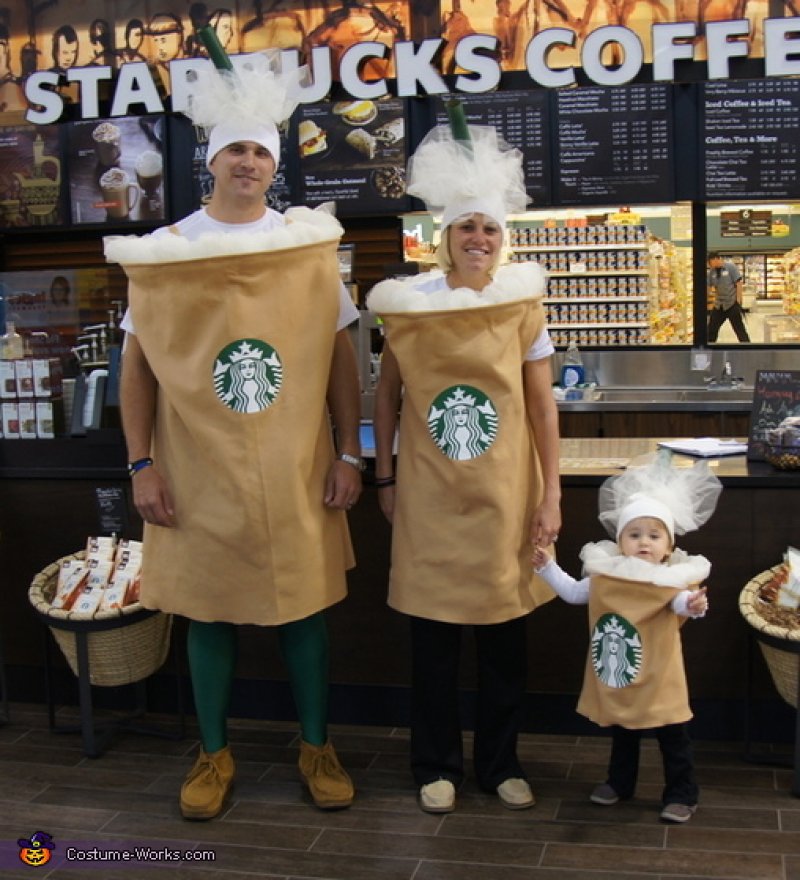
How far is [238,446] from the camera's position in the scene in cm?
299

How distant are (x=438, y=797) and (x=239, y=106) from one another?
1.80 metres

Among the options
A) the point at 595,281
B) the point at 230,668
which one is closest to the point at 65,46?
the point at 595,281

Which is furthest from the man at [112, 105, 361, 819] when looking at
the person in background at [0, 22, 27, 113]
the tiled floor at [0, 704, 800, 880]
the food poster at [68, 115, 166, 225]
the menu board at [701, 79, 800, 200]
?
the person in background at [0, 22, 27, 113]

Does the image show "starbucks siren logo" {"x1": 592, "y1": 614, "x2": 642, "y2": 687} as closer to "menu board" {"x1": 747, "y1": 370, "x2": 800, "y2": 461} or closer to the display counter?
the display counter

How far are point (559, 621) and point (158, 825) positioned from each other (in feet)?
4.22

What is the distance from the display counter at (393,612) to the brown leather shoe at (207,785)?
2.09 ft

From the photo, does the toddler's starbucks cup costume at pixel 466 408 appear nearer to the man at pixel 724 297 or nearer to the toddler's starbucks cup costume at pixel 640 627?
the toddler's starbucks cup costume at pixel 640 627

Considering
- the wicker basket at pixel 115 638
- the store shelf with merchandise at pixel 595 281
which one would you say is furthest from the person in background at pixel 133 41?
the wicker basket at pixel 115 638

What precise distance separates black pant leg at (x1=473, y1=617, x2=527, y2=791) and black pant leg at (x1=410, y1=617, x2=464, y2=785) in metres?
0.06

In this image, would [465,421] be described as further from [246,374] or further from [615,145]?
[615,145]

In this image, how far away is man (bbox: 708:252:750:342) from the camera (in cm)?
725

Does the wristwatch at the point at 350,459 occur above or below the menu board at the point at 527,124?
below

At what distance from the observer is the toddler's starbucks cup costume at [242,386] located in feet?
9.67

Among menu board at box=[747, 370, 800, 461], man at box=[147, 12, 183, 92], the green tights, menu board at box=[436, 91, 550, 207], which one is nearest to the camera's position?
the green tights
